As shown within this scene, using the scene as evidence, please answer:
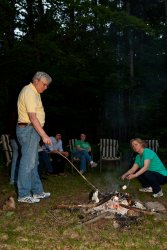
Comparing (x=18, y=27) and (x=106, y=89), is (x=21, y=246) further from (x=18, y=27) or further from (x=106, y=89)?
(x=106, y=89)

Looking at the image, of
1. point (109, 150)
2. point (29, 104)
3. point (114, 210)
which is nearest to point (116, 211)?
point (114, 210)

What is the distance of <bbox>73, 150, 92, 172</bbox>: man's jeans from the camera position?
9.04 metres

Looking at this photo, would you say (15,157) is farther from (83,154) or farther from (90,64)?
(90,64)

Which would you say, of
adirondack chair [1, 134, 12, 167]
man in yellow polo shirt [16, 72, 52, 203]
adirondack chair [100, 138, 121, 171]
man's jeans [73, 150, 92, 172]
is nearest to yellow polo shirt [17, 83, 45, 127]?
man in yellow polo shirt [16, 72, 52, 203]

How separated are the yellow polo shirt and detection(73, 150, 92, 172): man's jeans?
402cm

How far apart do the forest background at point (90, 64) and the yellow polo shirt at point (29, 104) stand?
3.40 ft

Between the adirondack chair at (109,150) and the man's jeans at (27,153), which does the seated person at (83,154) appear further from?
the man's jeans at (27,153)

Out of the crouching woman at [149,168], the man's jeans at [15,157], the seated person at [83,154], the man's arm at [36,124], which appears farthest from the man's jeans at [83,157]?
the man's arm at [36,124]

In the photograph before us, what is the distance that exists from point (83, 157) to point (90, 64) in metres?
8.31

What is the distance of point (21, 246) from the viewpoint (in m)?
3.51

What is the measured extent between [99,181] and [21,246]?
4295 millimetres

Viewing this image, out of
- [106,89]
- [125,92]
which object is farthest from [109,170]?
[125,92]

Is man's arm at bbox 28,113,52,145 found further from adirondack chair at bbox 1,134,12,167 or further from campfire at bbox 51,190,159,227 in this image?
adirondack chair at bbox 1,134,12,167

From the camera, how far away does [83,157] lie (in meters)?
9.12
